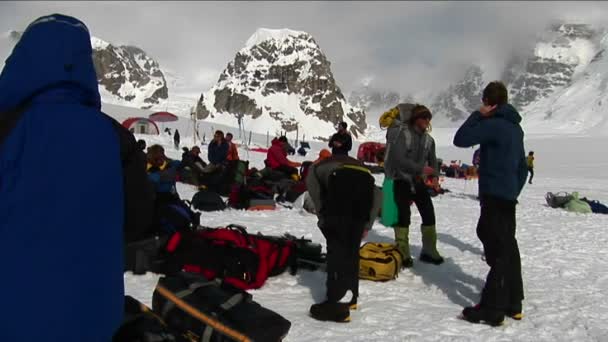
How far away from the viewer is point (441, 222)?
30.8ft

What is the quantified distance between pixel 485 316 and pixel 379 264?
4.34 ft

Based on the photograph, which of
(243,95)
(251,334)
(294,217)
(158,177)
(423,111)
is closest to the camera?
(251,334)

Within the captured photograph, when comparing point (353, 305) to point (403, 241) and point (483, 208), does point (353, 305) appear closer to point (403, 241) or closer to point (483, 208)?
point (483, 208)

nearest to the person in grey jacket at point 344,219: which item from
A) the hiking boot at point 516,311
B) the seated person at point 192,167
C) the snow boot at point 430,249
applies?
the hiking boot at point 516,311

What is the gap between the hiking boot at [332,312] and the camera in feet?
13.2

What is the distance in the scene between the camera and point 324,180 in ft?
14.3

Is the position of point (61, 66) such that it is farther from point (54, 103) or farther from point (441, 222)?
point (441, 222)

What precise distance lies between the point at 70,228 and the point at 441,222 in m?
8.45

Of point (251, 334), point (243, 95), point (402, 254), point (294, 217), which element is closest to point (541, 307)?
point (402, 254)

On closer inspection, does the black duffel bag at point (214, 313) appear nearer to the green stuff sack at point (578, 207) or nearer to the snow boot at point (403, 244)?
the snow boot at point (403, 244)

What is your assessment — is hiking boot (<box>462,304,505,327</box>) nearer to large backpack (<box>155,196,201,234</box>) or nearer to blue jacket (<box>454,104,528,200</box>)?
blue jacket (<box>454,104,528,200</box>)

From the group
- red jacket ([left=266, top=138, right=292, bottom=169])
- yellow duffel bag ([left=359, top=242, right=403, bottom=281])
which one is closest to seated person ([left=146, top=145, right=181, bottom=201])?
yellow duffel bag ([left=359, top=242, right=403, bottom=281])

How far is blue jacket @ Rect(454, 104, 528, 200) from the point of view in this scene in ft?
13.4

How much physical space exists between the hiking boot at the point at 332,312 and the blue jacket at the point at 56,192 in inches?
97.9
